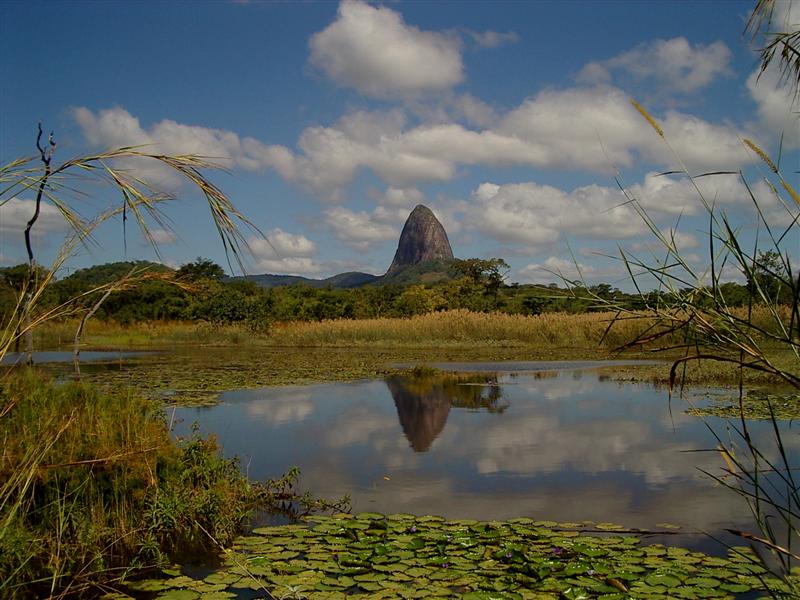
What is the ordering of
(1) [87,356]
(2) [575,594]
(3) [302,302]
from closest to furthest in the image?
(2) [575,594] < (1) [87,356] < (3) [302,302]

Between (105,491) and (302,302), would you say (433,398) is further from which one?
(302,302)

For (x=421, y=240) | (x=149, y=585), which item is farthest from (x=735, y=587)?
(x=421, y=240)

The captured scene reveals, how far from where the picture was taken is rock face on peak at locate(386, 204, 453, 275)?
18550cm

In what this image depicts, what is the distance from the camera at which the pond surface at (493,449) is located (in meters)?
5.25

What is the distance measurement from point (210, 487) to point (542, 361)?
14509 mm

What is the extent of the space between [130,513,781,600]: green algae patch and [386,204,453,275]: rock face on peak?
176486mm

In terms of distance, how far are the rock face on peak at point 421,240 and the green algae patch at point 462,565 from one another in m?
176

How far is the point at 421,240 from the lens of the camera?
189 m

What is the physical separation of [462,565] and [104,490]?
239 centimetres

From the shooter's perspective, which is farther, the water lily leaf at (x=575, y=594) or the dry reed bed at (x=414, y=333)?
the dry reed bed at (x=414, y=333)

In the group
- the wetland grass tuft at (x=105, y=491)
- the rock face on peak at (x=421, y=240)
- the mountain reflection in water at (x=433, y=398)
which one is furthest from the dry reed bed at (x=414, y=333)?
the rock face on peak at (x=421, y=240)

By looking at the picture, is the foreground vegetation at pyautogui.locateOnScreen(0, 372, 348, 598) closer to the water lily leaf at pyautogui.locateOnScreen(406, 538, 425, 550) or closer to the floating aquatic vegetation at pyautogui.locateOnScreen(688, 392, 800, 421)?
the water lily leaf at pyautogui.locateOnScreen(406, 538, 425, 550)

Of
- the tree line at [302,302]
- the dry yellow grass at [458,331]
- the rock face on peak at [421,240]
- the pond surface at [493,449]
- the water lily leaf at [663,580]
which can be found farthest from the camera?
the rock face on peak at [421,240]

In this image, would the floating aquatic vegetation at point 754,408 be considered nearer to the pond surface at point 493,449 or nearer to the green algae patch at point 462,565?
the pond surface at point 493,449
